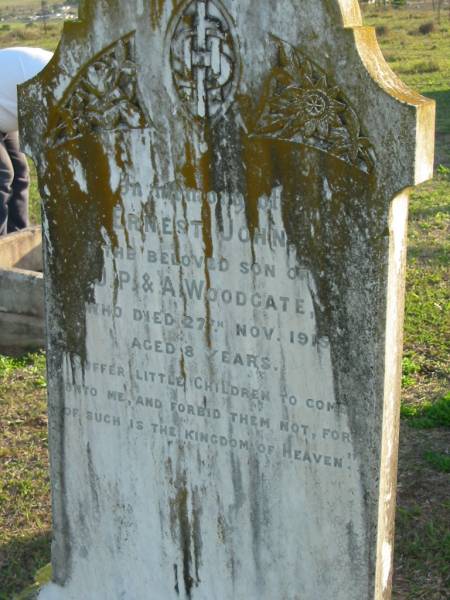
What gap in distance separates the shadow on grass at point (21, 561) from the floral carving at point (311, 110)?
7.86 ft

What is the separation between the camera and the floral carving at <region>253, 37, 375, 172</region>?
314 cm

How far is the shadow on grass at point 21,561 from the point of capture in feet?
14.6

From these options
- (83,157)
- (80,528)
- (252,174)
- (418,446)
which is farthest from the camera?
(418,446)

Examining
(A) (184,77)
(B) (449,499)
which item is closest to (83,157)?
(A) (184,77)

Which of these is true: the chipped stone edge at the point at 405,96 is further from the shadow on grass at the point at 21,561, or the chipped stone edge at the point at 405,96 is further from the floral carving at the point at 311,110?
the shadow on grass at the point at 21,561

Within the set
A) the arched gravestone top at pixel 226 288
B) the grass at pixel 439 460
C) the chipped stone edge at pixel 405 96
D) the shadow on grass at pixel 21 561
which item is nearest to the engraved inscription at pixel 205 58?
the arched gravestone top at pixel 226 288

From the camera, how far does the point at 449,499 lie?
4.88 m

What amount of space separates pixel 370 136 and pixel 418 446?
2667mm

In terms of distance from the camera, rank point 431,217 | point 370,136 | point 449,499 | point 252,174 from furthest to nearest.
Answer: point 431,217 → point 449,499 → point 252,174 → point 370,136

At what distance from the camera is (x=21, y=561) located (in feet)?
15.1

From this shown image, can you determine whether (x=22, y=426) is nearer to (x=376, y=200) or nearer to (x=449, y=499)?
(x=449, y=499)

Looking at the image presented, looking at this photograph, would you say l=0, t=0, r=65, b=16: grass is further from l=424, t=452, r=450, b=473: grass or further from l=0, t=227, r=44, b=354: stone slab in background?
l=424, t=452, r=450, b=473: grass

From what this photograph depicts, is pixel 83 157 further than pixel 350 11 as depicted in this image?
Yes

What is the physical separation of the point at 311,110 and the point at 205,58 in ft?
1.33
